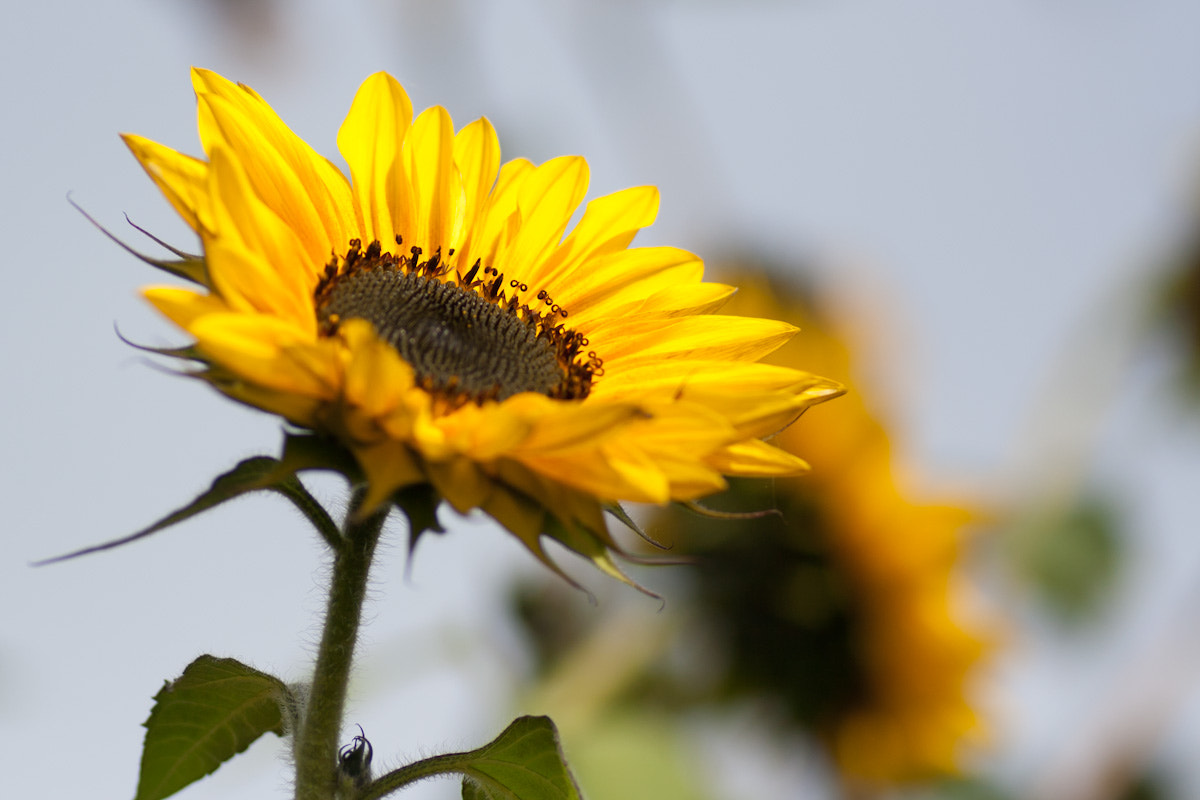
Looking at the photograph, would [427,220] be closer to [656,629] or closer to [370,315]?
[370,315]

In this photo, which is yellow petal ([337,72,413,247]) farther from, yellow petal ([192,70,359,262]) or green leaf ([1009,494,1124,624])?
green leaf ([1009,494,1124,624])

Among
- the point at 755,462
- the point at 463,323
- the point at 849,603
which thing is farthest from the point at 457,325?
the point at 849,603

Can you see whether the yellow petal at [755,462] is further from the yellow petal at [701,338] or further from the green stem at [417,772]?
the green stem at [417,772]

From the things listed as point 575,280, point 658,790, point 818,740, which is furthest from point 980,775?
point 575,280

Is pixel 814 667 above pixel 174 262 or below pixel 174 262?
below

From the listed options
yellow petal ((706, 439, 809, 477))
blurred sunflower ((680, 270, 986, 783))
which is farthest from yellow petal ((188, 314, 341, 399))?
blurred sunflower ((680, 270, 986, 783))

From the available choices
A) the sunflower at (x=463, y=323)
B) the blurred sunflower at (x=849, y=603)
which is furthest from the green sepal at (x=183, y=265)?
the blurred sunflower at (x=849, y=603)
